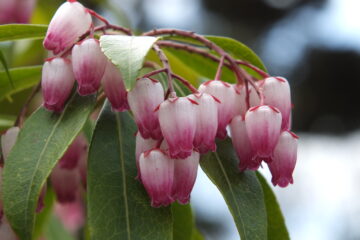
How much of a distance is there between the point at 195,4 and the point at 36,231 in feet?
28.2

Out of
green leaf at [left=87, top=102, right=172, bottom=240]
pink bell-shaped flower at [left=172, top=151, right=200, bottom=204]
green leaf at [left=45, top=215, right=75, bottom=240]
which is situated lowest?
green leaf at [left=45, top=215, right=75, bottom=240]

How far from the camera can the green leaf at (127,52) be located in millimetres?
998

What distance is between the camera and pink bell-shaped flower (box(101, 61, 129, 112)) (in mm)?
1107

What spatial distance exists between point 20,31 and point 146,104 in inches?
12.7

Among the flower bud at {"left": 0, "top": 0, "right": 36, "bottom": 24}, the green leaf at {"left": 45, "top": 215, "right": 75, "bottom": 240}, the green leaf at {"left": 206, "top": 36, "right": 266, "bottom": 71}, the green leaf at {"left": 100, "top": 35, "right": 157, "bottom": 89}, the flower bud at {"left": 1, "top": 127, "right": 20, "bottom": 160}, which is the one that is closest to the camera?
the green leaf at {"left": 100, "top": 35, "right": 157, "bottom": 89}

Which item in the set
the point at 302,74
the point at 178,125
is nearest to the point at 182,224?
the point at 178,125

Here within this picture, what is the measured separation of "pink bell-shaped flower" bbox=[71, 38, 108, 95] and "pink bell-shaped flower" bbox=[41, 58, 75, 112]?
0.13 feet

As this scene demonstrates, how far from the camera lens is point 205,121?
43.3 inches

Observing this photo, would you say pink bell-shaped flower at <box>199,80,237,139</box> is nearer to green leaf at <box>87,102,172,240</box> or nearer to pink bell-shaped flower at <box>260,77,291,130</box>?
pink bell-shaped flower at <box>260,77,291,130</box>

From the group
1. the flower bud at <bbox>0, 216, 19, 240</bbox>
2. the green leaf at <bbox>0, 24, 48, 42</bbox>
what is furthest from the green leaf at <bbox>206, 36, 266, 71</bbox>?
the flower bud at <bbox>0, 216, 19, 240</bbox>

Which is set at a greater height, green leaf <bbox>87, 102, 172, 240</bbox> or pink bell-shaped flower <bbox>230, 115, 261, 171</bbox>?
pink bell-shaped flower <bbox>230, 115, 261, 171</bbox>

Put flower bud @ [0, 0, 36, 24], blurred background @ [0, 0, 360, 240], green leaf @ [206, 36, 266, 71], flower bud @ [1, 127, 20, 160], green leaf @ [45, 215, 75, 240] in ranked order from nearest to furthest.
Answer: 1. flower bud @ [1, 127, 20, 160]
2. green leaf @ [206, 36, 266, 71]
3. flower bud @ [0, 0, 36, 24]
4. green leaf @ [45, 215, 75, 240]
5. blurred background @ [0, 0, 360, 240]

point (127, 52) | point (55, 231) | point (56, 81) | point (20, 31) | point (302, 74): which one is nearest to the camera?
point (127, 52)

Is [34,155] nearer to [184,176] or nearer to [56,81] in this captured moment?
[56,81]
